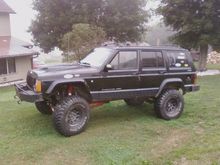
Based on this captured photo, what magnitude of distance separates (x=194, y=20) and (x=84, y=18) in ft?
35.3

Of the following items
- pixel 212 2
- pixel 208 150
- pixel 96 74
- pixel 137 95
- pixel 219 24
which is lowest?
pixel 208 150

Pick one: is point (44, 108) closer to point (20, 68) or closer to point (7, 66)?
point (7, 66)

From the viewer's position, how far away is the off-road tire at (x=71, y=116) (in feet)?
22.5

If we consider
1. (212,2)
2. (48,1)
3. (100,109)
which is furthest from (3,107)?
(48,1)

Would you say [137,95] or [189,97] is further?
[189,97]

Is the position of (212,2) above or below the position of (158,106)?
above

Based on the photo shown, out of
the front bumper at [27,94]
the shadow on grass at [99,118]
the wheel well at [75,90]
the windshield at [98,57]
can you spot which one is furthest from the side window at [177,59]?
the front bumper at [27,94]

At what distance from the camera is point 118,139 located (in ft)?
22.4

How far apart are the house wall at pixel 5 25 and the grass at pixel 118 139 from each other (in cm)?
1761

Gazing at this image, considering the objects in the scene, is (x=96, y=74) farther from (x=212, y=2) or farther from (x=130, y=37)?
(x=130, y=37)

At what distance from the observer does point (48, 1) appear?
28.4 meters

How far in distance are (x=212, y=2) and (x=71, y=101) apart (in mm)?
14962

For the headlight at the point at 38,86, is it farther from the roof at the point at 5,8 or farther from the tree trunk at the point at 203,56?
the roof at the point at 5,8

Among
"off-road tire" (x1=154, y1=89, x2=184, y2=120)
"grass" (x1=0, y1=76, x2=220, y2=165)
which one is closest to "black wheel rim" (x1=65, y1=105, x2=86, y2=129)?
"grass" (x1=0, y1=76, x2=220, y2=165)
